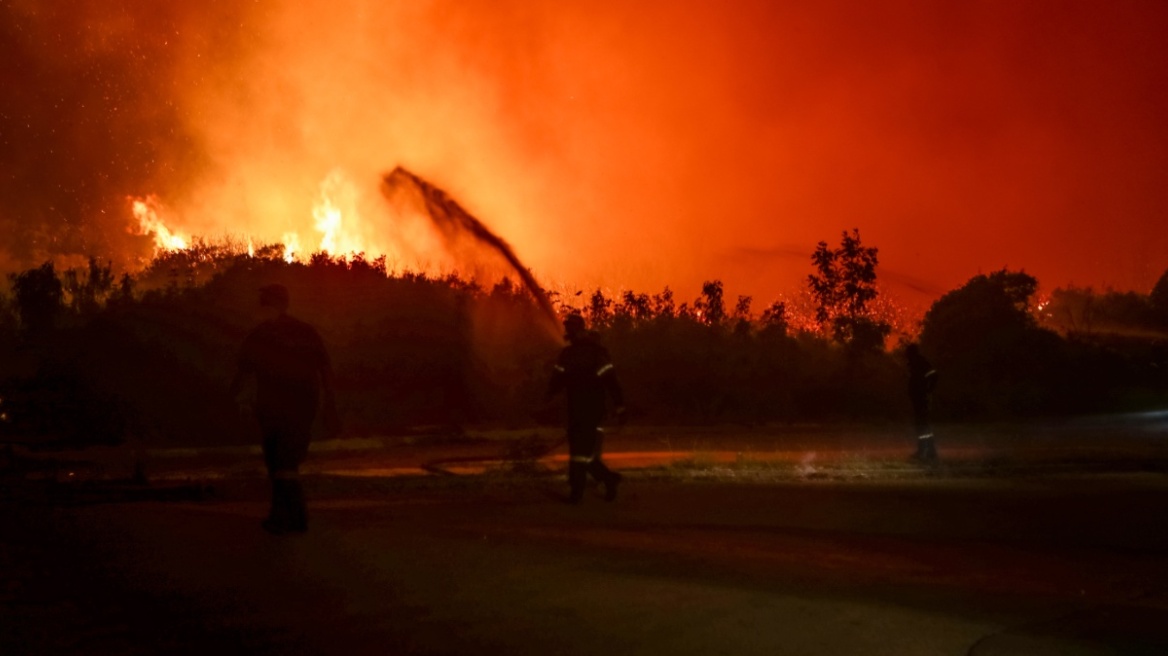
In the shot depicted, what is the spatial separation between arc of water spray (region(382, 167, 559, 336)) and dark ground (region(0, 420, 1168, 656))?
10247mm

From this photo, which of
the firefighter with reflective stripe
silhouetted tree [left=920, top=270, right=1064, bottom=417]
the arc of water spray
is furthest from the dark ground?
silhouetted tree [left=920, top=270, right=1064, bottom=417]

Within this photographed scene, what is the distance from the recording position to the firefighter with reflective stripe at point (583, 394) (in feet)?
39.1

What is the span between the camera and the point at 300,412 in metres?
9.09

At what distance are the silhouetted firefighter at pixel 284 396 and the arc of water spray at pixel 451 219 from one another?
12862 mm

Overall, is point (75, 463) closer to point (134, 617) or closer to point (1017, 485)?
point (134, 617)

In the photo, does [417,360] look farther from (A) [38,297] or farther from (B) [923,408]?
(B) [923,408]

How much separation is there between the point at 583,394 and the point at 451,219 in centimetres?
1511

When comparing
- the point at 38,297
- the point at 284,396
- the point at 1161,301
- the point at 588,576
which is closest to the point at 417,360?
the point at 38,297

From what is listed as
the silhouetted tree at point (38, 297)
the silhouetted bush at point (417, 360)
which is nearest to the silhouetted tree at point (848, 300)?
the silhouetted bush at point (417, 360)

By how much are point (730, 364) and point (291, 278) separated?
13.7 m

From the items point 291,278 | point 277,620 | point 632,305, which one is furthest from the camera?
point 632,305

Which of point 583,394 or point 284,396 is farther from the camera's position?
point 583,394

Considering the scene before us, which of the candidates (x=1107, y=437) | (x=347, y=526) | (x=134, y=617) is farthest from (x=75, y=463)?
(x=1107, y=437)

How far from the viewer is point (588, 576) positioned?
7.58m
